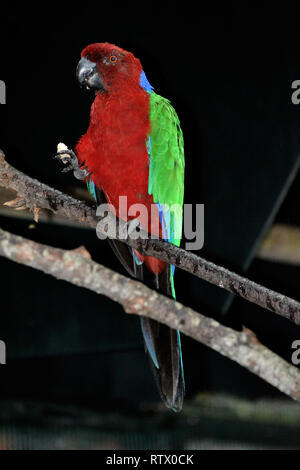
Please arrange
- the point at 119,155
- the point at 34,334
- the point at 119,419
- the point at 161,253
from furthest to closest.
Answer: the point at 119,419 → the point at 34,334 → the point at 119,155 → the point at 161,253

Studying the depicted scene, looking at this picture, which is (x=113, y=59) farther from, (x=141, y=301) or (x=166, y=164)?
(x=141, y=301)

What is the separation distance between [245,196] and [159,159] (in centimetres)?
54

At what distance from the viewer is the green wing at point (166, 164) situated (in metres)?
1.31

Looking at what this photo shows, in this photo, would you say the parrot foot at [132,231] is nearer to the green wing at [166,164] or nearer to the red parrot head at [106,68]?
the green wing at [166,164]

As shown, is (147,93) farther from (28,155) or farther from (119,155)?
(28,155)

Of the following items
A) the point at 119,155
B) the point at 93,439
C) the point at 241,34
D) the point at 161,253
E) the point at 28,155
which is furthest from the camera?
the point at 93,439

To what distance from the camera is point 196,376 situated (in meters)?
2.56

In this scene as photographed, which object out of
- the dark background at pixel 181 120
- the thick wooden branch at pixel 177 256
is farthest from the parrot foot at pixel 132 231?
the dark background at pixel 181 120

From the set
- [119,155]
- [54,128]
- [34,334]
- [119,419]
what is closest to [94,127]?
[119,155]

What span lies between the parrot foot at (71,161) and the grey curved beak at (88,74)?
188 mm

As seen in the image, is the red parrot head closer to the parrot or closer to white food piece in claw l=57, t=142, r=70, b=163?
the parrot

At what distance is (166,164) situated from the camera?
4.38 ft

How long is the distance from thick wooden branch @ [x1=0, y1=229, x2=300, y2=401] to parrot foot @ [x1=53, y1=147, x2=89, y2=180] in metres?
0.36

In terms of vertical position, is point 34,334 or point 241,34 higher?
point 241,34
